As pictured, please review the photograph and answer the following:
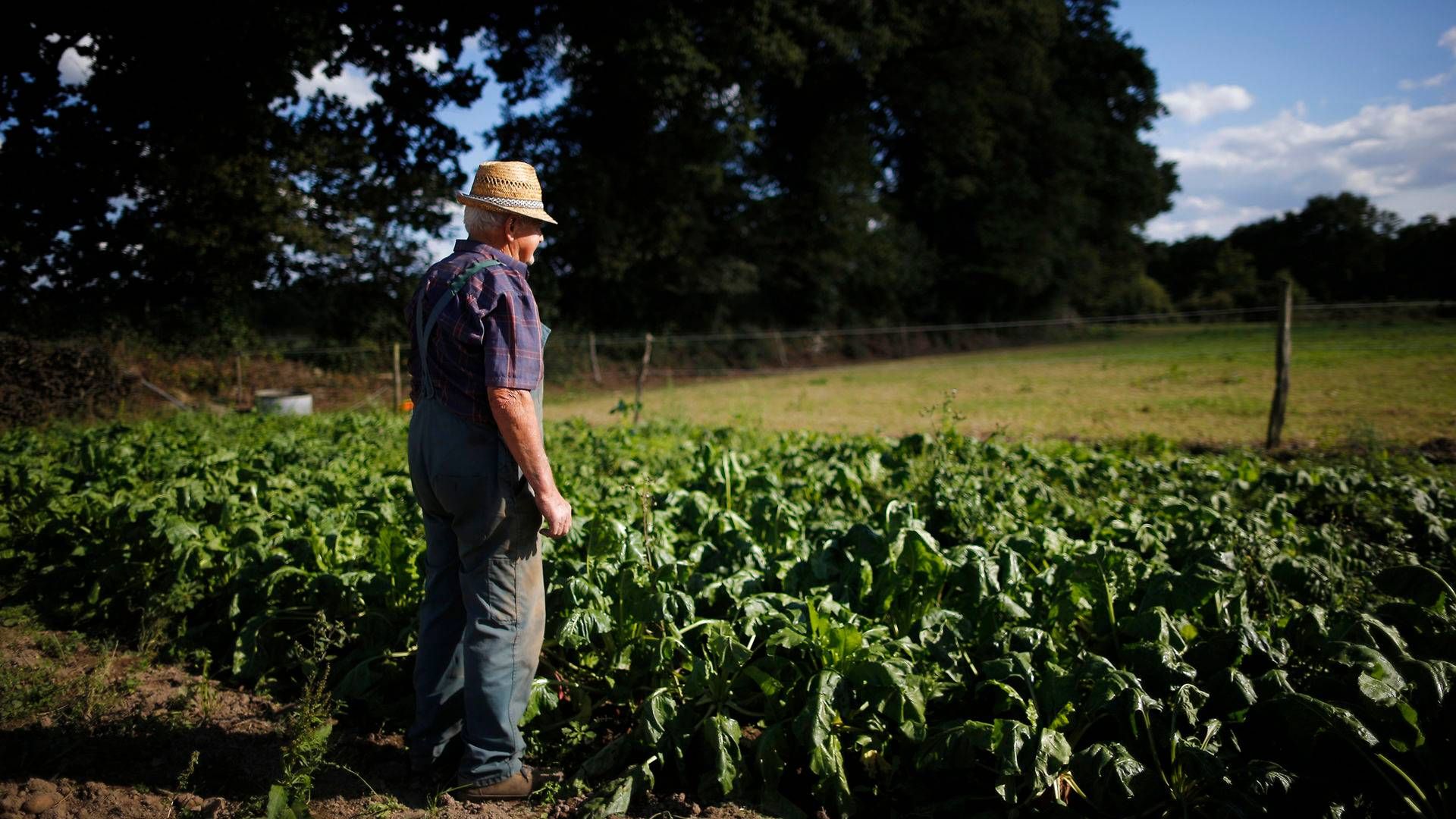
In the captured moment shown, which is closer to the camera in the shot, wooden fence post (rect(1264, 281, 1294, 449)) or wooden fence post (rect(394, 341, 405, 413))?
wooden fence post (rect(1264, 281, 1294, 449))

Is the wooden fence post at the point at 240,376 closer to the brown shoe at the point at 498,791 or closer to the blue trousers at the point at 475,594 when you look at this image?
the blue trousers at the point at 475,594

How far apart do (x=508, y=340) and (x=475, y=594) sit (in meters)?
0.83

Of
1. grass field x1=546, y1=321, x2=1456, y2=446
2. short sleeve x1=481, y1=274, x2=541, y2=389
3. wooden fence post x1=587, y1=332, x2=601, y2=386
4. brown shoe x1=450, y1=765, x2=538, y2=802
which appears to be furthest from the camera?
wooden fence post x1=587, y1=332, x2=601, y2=386

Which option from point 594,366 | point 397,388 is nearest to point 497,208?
point 397,388

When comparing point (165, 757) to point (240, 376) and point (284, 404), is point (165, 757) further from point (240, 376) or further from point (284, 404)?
point (240, 376)

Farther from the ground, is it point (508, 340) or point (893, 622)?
point (508, 340)

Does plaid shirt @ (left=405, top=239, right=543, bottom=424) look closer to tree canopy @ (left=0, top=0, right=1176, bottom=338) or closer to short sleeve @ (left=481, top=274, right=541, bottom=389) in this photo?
short sleeve @ (left=481, top=274, right=541, bottom=389)

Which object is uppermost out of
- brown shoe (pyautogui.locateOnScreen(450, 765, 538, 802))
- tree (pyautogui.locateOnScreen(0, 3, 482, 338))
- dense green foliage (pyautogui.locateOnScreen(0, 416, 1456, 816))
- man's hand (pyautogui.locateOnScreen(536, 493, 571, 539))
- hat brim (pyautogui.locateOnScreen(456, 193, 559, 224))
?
tree (pyautogui.locateOnScreen(0, 3, 482, 338))

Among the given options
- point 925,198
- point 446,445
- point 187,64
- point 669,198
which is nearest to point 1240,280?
point 925,198

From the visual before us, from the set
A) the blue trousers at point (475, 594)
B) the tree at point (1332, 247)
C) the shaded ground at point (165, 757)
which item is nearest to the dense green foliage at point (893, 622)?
the shaded ground at point (165, 757)

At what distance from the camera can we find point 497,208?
2607 millimetres

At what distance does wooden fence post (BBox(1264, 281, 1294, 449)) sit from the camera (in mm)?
8648

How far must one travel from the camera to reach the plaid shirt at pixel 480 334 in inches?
96.3

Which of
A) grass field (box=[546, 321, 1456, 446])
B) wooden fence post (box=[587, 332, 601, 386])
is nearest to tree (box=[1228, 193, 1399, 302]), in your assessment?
grass field (box=[546, 321, 1456, 446])
